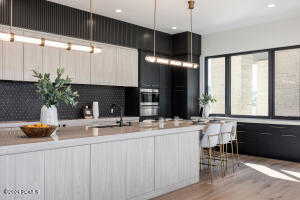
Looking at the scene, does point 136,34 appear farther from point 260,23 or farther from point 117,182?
point 117,182

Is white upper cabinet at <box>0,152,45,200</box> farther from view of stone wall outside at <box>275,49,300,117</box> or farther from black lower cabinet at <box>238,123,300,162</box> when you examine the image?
view of stone wall outside at <box>275,49,300,117</box>

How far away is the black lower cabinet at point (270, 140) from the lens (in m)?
5.84

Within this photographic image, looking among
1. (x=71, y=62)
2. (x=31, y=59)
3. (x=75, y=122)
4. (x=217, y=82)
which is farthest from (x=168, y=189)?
(x=217, y=82)

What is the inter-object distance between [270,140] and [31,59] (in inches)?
213

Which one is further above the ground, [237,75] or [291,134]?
[237,75]

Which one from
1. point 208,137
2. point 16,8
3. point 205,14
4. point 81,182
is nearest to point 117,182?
point 81,182

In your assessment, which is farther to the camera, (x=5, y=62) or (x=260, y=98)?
(x=260, y=98)

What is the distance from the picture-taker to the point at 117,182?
3.19 metres

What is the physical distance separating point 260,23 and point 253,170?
3706mm

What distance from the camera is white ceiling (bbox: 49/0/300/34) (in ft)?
17.1

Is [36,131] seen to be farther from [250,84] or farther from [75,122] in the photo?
[250,84]

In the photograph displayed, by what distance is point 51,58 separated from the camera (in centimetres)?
524

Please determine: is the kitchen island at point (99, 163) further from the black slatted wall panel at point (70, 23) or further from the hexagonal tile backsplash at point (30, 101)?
the black slatted wall panel at point (70, 23)

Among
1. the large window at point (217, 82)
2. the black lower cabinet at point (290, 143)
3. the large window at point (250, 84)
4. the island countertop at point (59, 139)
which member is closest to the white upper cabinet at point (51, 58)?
the island countertop at point (59, 139)
